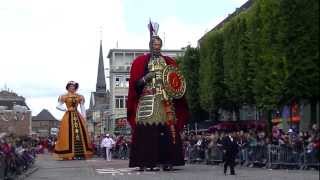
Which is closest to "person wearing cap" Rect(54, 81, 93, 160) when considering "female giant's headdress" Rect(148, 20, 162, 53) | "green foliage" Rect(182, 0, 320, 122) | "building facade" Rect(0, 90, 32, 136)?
"green foliage" Rect(182, 0, 320, 122)

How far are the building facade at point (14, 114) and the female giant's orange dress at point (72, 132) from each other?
32954mm

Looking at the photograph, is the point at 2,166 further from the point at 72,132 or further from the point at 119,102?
the point at 119,102

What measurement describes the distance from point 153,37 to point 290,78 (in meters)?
19.3

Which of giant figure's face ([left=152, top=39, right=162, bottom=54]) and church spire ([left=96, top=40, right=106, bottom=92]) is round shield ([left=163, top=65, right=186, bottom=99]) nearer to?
giant figure's face ([left=152, top=39, right=162, bottom=54])

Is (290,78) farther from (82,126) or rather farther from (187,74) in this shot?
(187,74)

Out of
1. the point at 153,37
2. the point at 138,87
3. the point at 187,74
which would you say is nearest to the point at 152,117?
the point at 138,87

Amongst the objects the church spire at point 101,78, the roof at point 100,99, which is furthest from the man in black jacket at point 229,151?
the church spire at point 101,78

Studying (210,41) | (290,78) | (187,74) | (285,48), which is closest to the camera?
(290,78)

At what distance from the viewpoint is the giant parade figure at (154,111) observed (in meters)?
23.7

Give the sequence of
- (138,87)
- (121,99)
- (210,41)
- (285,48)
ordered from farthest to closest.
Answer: (121,99) < (210,41) < (138,87) < (285,48)

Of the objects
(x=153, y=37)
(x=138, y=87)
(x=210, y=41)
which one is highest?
(x=210, y=41)

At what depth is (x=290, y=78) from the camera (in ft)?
17.0

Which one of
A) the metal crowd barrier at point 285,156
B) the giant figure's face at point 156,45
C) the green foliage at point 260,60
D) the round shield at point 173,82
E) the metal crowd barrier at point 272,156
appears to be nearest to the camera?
the green foliage at point 260,60

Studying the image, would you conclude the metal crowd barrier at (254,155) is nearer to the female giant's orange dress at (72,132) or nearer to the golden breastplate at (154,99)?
the golden breastplate at (154,99)
